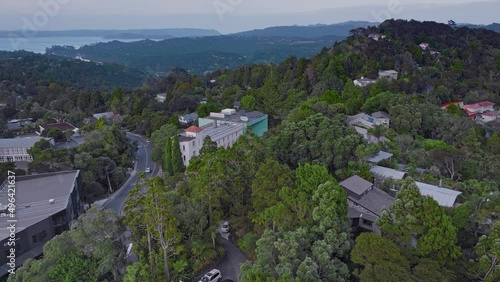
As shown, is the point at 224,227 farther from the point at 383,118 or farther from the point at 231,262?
the point at 383,118

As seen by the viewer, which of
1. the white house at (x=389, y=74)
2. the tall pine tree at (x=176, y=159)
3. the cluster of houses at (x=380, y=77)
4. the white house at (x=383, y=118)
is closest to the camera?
the tall pine tree at (x=176, y=159)

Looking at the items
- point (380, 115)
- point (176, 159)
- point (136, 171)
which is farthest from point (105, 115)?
point (380, 115)

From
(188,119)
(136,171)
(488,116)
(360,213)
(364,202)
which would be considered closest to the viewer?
(360,213)

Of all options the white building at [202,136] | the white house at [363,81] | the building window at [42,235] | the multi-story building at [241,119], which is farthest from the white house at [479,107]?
the building window at [42,235]

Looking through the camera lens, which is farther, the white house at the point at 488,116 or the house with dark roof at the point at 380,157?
the white house at the point at 488,116

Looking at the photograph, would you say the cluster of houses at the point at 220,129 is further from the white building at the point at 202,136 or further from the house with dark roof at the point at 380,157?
the house with dark roof at the point at 380,157

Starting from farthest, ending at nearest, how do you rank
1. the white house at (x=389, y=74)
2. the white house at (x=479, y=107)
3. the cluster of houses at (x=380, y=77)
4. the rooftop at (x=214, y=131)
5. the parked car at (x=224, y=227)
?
1. the white house at (x=389, y=74)
2. the cluster of houses at (x=380, y=77)
3. the white house at (x=479, y=107)
4. the rooftop at (x=214, y=131)
5. the parked car at (x=224, y=227)

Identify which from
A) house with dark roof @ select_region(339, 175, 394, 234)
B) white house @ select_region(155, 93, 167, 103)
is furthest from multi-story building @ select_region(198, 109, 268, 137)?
white house @ select_region(155, 93, 167, 103)
